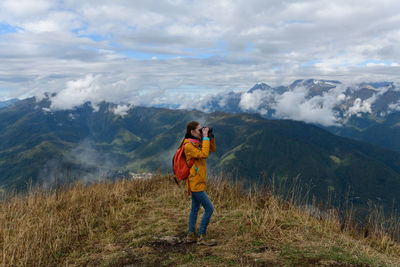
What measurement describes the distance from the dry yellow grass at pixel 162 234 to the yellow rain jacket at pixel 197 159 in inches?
55.8

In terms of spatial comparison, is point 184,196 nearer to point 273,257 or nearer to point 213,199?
point 213,199

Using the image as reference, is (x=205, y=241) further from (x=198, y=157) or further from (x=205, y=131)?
(x=205, y=131)

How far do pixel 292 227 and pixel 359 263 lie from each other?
1854mm

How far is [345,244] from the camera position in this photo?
5719mm

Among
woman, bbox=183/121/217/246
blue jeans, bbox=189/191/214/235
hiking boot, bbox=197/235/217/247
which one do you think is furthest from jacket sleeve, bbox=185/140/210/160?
hiking boot, bbox=197/235/217/247

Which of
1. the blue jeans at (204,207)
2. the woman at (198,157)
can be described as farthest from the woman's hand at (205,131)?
the blue jeans at (204,207)

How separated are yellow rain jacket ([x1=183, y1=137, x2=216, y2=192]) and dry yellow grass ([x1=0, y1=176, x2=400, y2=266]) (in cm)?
142

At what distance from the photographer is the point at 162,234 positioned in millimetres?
6648

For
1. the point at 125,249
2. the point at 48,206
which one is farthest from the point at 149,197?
the point at 125,249

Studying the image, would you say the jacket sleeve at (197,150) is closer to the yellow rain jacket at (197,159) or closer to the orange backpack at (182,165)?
the yellow rain jacket at (197,159)

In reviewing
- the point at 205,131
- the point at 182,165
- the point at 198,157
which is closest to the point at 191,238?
the point at 182,165

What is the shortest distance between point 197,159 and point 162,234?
2401mm

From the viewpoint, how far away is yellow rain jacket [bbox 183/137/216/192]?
557cm

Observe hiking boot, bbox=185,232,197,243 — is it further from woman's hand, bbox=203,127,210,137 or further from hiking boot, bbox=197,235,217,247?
woman's hand, bbox=203,127,210,137
